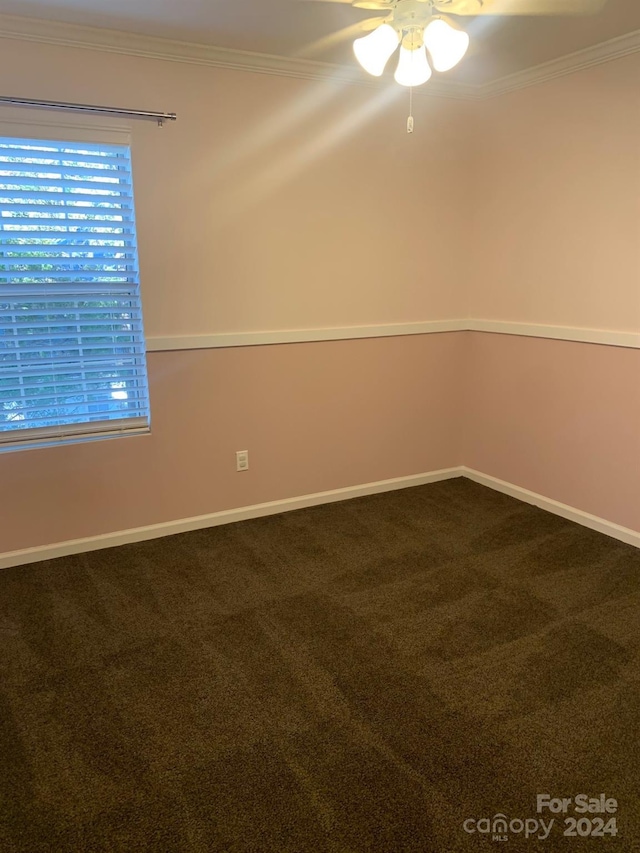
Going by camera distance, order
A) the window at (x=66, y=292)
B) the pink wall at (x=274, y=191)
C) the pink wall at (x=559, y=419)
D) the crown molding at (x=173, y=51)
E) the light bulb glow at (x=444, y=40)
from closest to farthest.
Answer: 1. the light bulb glow at (x=444, y=40)
2. the crown molding at (x=173, y=51)
3. the window at (x=66, y=292)
4. the pink wall at (x=274, y=191)
5. the pink wall at (x=559, y=419)

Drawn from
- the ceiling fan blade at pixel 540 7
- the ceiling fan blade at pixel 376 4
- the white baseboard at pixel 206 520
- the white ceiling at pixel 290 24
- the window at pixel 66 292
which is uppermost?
the white ceiling at pixel 290 24

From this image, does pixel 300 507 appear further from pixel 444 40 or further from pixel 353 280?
pixel 444 40

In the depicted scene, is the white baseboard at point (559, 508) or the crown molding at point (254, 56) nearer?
the crown molding at point (254, 56)

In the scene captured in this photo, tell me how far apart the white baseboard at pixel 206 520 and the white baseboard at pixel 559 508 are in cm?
21

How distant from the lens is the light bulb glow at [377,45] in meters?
1.99

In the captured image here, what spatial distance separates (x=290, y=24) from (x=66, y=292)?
1.52m

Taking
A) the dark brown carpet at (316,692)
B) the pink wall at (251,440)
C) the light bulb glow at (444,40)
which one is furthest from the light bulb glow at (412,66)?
the dark brown carpet at (316,692)

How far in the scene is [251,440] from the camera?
3.36m

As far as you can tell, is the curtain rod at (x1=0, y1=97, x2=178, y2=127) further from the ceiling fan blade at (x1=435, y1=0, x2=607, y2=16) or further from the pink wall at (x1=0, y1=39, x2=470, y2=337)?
the ceiling fan blade at (x1=435, y1=0, x2=607, y2=16)

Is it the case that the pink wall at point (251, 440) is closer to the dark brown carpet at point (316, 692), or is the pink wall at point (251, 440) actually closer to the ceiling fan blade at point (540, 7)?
the dark brown carpet at point (316, 692)

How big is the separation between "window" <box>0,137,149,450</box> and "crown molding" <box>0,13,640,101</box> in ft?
1.37

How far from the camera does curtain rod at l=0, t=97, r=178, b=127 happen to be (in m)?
2.54

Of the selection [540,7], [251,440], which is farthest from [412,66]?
[251,440]

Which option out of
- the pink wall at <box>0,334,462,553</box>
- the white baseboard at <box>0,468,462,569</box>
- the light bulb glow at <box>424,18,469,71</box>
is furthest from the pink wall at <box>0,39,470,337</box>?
the light bulb glow at <box>424,18,469,71</box>
